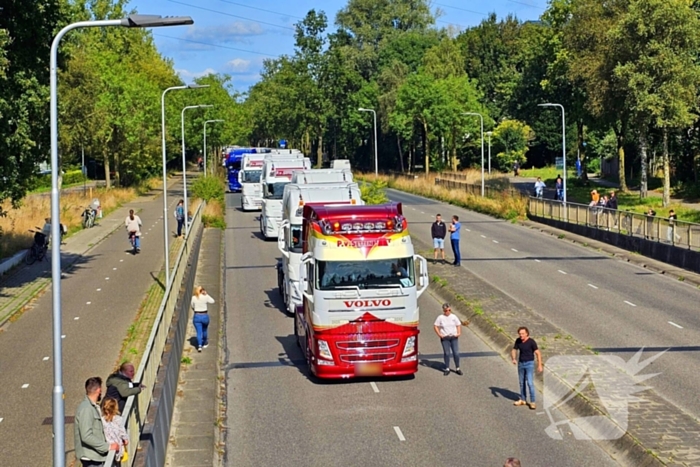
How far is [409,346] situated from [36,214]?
1282 inches

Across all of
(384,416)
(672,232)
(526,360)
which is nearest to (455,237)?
(672,232)

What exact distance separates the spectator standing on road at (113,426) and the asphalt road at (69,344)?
2.63 meters

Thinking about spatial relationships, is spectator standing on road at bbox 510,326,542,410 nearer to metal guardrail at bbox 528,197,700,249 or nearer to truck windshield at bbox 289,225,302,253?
truck windshield at bbox 289,225,302,253

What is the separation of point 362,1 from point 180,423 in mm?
110393

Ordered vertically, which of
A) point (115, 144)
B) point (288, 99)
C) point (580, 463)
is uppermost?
point (288, 99)

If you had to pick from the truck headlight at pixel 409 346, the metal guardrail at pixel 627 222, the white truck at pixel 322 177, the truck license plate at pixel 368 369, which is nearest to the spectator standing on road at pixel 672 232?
the metal guardrail at pixel 627 222

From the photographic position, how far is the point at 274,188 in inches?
1682

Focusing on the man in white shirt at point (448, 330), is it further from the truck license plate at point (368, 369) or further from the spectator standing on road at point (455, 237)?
the spectator standing on road at point (455, 237)

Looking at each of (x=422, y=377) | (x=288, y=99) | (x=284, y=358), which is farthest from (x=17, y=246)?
(x=288, y=99)

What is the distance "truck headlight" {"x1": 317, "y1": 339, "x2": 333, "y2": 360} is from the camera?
1761 cm

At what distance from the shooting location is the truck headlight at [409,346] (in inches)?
699

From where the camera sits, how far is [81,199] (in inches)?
2318

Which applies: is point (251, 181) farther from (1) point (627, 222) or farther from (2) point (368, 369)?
(2) point (368, 369)

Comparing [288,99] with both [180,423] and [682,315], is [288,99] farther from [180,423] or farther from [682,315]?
[180,423]
